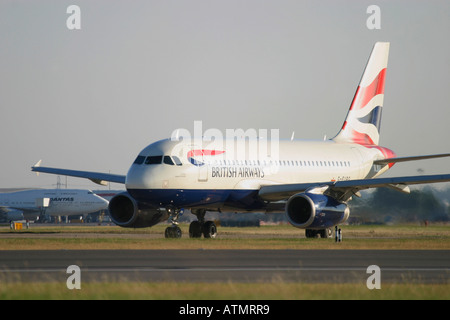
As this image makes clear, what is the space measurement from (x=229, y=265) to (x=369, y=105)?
89.7 feet

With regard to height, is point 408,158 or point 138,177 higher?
point 408,158

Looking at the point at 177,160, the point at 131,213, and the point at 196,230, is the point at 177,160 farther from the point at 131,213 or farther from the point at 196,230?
the point at 131,213

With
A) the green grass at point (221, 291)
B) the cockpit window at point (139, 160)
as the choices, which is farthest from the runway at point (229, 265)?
the cockpit window at point (139, 160)

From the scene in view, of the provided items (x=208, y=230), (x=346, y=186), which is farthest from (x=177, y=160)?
(x=346, y=186)

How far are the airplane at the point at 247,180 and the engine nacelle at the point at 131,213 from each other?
44 millimetres

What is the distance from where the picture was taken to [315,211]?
3503cm

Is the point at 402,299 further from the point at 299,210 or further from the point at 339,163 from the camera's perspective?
the point at 339,163

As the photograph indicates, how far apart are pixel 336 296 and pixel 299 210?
21.7 metres

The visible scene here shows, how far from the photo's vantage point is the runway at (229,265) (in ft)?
60.7

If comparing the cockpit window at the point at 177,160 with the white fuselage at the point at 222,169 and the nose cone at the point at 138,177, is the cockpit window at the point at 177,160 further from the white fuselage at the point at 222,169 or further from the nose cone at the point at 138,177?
the nose cone at the point at 138,177

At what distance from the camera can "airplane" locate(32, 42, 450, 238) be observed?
35.7 m

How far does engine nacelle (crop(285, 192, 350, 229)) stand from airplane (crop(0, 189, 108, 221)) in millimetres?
70139
